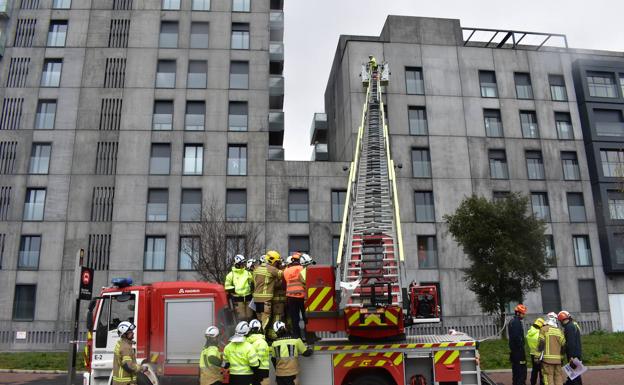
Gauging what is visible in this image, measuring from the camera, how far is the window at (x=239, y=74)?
34.3 meters

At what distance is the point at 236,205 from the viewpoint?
3212 cm

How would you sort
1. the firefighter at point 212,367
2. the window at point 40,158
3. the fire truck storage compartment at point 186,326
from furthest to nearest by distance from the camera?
1. the window at point 40,158
2. the fire truck storage compartment at point 186,326
3. the firefighter at point 212,367

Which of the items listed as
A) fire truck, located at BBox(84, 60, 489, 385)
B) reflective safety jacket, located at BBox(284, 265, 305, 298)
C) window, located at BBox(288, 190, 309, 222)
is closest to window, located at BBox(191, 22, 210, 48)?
window, located at BBox(288, 190, 309, 222)

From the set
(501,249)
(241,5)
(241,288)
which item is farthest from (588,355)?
(241,5)

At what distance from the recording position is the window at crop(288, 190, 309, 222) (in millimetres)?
32156

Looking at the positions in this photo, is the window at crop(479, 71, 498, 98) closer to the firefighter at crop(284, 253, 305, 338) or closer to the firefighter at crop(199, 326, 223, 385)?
the firefighter at crop(284, 253, 305, 338)

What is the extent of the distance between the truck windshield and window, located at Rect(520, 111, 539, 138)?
105 feet

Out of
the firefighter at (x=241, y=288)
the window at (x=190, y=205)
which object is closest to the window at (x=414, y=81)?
the window at (x=190, y=205)

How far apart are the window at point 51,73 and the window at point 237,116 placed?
11686 mm

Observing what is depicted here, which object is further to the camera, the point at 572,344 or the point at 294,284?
the point at 572,344

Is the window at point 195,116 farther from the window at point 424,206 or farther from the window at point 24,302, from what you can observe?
the window at point 424,206

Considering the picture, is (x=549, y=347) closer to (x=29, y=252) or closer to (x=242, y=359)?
(x=242, y=359)

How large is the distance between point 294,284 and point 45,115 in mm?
29983

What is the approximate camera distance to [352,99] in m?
34.6
